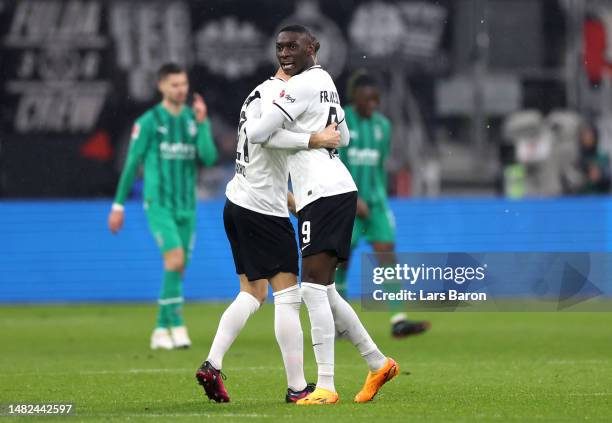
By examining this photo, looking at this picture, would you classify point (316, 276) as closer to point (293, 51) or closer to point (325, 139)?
point (325, 139)

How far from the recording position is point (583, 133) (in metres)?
19.9

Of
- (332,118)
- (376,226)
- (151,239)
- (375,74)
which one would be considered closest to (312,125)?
(332,118)

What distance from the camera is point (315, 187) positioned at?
7.66 meters

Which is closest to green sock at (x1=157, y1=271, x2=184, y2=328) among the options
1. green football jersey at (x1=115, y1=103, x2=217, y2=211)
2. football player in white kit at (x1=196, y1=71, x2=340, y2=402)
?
green football jersey at (x1=115, y1=103, x2=217, y2=211)

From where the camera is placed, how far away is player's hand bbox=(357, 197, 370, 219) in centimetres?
1269

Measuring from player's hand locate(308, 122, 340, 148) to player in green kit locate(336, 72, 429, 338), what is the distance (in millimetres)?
5023

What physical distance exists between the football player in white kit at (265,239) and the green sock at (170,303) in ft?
12.7

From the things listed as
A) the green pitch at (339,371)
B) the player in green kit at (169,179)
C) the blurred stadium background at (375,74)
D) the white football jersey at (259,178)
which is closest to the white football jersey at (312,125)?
the white football jersey at (259,178)

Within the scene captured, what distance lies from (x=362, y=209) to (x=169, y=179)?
180cm

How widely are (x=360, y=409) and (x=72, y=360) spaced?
13.4ft

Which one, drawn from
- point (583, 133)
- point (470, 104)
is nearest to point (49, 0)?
point (470, 104)

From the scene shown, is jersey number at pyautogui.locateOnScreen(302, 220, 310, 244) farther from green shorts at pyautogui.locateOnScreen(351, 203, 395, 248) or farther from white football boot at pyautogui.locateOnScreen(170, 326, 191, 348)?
green shorts at pyautogui.locateOnScreen(351, 203, 395, 248)

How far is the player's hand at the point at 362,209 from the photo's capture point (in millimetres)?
12688

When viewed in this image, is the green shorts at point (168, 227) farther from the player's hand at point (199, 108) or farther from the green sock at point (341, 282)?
the green sock at point (341, 282)
